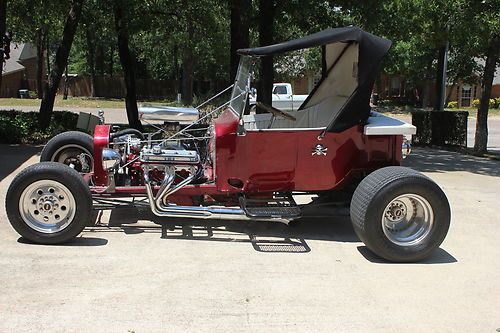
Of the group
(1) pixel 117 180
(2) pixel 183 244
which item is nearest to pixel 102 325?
(2) pixel 183 244

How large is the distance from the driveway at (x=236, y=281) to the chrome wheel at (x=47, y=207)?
8.7 inches

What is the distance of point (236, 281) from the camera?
189 inches

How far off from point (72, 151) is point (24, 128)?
24.1 feet

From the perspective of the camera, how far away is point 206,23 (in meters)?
17.5

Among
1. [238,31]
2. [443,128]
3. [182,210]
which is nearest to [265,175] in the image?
[182,210]

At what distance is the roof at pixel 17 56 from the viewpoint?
47.8 metres

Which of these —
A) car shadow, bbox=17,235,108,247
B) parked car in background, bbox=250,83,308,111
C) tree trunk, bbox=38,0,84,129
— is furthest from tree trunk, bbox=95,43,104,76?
car shadow, bbox=17,235,108,247

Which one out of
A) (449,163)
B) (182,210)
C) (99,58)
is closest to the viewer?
(182,210)

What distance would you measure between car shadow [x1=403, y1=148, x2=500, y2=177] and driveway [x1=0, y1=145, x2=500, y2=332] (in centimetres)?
510

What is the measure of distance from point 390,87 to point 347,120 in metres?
46.7

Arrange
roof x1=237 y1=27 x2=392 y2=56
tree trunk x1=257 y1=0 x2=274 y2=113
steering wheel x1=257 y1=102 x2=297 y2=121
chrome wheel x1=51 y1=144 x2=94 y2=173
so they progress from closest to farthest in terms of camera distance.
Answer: roof x1=237 y1=27 x2=392 y2=56 → steering wheel x1=257 y1=102 x2=297 y2=121 → chrome wheel x1=51 y1=144 x2=94 y2=173 → tree trunk x1=257 y1=0 x2=274 y2=113

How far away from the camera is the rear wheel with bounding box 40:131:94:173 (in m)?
7.08

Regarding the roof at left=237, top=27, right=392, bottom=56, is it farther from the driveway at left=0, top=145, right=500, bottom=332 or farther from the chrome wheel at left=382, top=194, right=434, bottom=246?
the driveway at left=0, top=145, right=500, bottom=332

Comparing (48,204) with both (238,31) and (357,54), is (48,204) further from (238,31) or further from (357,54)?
(238,31)
